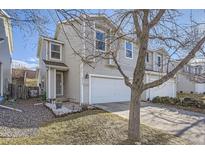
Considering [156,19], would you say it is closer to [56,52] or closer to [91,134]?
[91,134]

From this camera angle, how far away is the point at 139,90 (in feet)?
12.9

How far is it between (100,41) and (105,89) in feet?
9.31

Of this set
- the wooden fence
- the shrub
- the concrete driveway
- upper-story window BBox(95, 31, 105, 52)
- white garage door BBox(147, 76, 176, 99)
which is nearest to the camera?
the concrete driveway

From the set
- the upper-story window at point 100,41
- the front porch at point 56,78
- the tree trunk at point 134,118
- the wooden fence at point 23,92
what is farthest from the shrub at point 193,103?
the wooden fence at point 23,92

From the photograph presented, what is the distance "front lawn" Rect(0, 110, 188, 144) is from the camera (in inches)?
146

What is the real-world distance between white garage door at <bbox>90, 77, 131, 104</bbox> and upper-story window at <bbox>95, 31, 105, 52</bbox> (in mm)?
2098

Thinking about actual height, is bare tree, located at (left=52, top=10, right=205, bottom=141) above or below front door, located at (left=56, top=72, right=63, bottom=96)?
above

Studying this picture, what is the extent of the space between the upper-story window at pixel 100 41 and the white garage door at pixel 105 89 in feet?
6.88

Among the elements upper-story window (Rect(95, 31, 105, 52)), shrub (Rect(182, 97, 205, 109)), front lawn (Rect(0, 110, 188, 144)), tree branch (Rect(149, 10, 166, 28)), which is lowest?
front lawn (Rect(0, 110, 188, 144))

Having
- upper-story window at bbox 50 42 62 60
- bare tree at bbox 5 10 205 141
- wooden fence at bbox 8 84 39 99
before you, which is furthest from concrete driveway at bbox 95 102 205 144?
upper-story window at bbox 50 42 62 60

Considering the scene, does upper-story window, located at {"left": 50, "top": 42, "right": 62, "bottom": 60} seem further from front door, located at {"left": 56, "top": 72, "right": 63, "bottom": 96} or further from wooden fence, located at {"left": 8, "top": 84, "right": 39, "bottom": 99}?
wooden fence, located at {"left": 8, "top": 84, "right": 39, "bottom": 99}

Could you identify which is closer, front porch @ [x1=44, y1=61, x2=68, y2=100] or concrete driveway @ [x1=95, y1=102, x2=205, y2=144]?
concrete driveway @ [x1=95, y1=102, x2=205, y2=144]

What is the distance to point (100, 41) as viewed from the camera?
4.72m
